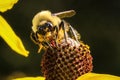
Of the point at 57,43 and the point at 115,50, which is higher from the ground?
the point at 57,43

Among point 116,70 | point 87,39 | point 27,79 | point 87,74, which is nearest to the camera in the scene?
point 87,74

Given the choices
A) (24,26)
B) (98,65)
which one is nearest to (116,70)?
(98,65)

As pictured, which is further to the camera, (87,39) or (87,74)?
(87,39)

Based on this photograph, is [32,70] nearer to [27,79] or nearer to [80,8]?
[80,8]

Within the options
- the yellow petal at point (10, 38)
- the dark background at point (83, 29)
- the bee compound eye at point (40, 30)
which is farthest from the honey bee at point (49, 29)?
the dark background at point (83, 29)

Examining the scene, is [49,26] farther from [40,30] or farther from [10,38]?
[10,38]

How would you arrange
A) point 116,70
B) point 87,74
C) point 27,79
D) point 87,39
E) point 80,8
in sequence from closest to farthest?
point 87,74 < point 27,79 < point 116,70 < point 87,39 < point 80,8
